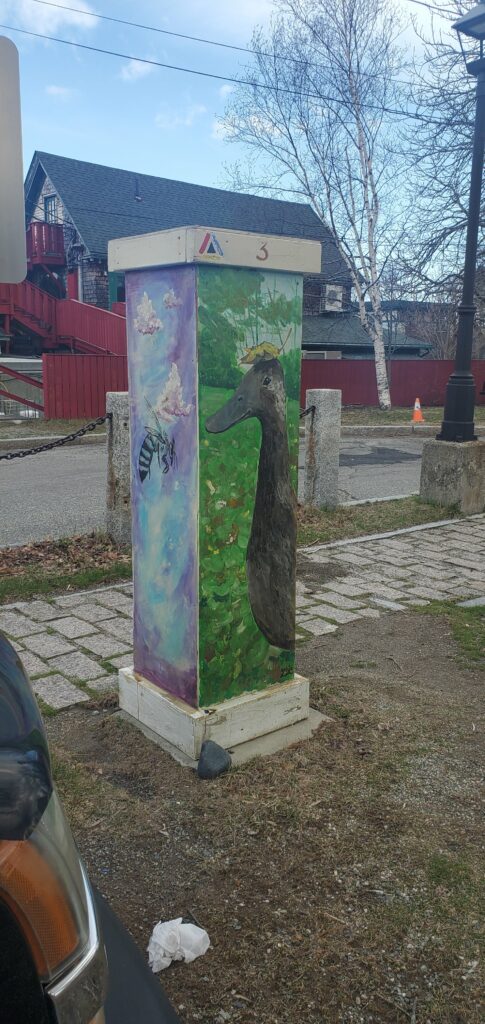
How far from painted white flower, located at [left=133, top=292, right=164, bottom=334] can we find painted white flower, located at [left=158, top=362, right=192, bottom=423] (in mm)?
197

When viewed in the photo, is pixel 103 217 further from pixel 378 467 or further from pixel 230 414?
pixel 230 414

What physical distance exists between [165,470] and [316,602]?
8.74 ft

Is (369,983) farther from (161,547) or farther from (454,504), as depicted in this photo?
(454,504)

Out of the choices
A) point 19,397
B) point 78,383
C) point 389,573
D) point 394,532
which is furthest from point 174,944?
point 19,397

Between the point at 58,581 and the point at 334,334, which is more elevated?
the point at 334,334

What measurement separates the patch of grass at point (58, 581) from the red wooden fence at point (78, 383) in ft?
38.6

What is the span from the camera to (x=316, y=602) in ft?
18.6

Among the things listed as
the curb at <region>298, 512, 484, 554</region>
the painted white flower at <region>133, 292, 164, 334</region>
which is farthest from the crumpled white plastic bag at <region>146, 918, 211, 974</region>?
the curb at <region>298, 512, 484, 554</region>

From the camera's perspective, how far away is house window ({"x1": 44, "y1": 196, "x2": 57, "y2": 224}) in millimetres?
31078

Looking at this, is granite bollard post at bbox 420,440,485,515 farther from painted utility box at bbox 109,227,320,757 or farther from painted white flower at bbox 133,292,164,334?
painted white flower at bbox 133,292,164,334

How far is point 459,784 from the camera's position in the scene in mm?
3219

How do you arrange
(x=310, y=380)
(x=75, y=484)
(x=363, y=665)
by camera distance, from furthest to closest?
(x=310, y=380) < (x=75, y=484) < (x=363, y=665)

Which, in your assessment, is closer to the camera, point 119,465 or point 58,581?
point 58,581

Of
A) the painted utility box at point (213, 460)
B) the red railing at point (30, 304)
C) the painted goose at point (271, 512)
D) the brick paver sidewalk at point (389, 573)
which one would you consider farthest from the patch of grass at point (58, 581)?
the red railing at point (30, 304)
